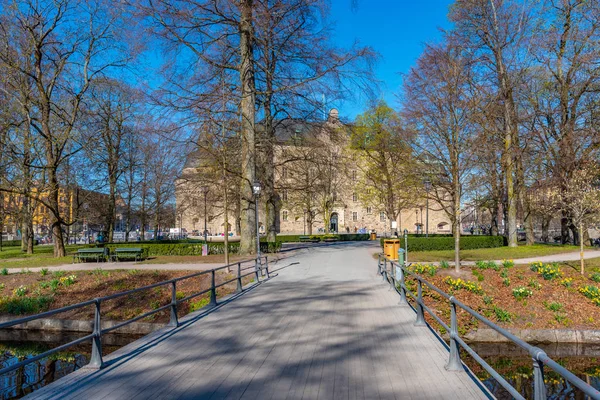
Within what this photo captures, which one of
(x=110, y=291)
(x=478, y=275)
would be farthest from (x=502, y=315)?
(x=110, y=291)

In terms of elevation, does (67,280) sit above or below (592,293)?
above

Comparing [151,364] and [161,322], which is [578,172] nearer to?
[161,322]

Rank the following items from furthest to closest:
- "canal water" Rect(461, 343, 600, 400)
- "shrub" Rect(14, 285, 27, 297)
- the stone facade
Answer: the stone facade → "shrub" Rect(14, 285, 27, 297) → "canal water" Rect(461, 343, 600, 400)

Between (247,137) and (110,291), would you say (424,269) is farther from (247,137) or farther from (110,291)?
(110,291)

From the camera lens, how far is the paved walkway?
4.73m

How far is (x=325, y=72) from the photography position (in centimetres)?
1928

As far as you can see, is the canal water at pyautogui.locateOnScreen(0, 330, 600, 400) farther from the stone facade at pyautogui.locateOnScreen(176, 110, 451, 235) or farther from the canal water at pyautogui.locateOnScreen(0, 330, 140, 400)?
the stone facade at pyautogui.locateOnScreen(176, 110, 451, 235)

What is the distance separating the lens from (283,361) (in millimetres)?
5898

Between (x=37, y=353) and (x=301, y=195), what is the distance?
35.2 meters

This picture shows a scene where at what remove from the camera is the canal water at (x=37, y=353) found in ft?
26.5

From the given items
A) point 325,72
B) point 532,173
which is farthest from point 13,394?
point 532,173

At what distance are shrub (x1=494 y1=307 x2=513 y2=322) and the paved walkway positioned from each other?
371 centimetres

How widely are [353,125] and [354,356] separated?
19115 millimetres

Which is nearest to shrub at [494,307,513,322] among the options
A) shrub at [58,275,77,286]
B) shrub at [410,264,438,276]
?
shrub at [410,264,438,276]
